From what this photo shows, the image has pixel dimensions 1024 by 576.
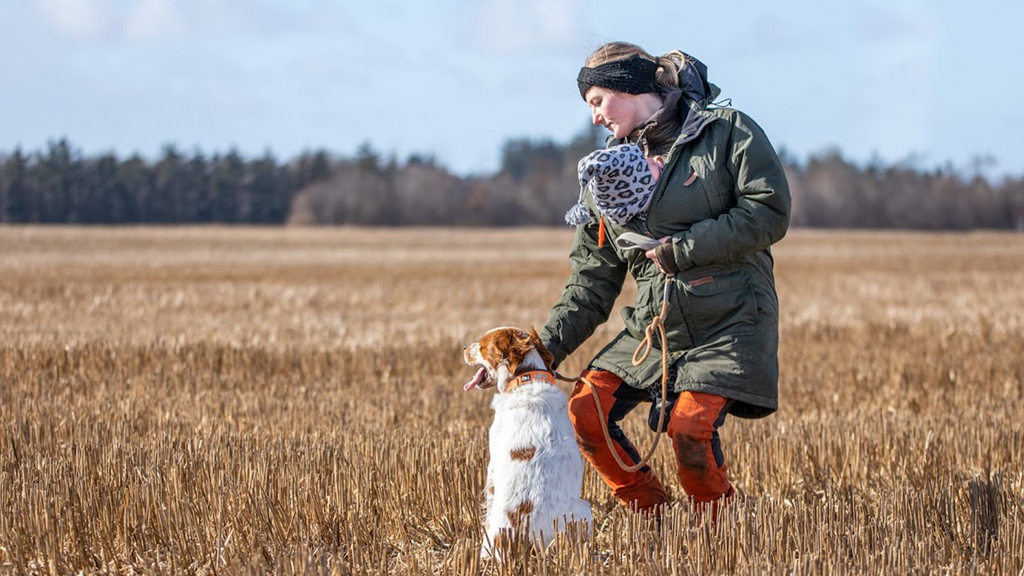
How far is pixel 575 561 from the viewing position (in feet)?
11.4

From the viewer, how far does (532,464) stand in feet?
11.9

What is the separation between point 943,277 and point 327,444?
821 inches

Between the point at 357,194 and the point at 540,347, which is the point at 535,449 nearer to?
the point at 540,347

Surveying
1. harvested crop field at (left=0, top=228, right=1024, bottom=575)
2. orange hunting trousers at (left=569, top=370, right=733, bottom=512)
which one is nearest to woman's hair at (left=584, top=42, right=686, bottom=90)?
orange hunting trousers at (left=569, top=370, right=733, bottom=512)

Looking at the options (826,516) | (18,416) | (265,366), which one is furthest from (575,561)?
(265,366)

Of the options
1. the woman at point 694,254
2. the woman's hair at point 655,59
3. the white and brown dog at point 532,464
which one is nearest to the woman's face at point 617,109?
the woman at point 694,254

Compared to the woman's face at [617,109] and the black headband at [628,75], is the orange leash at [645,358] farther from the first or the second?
the black headband at [628,75]

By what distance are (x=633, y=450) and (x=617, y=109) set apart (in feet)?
4.47

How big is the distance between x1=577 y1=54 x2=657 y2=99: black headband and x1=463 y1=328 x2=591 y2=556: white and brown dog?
1078mm

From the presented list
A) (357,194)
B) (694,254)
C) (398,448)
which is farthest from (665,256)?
(357,194)

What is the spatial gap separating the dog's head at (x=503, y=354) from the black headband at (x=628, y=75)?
966 millimetres

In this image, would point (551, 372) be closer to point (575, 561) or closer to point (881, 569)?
point (575, 561)

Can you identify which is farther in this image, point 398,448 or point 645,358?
point 398,448

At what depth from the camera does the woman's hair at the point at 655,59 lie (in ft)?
13.0
